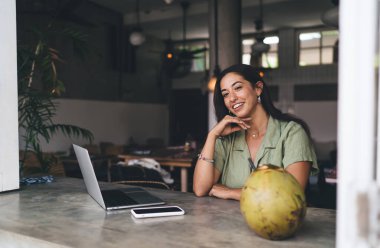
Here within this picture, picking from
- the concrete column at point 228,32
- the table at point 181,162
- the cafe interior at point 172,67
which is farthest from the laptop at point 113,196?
the concrete column at point 228,32

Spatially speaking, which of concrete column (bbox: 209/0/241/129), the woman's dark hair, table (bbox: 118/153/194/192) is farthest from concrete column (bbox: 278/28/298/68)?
the woman's dark hair

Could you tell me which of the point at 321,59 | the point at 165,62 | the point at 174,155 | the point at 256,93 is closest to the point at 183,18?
the point at 165,62

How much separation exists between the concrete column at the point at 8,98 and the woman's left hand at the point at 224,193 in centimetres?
106

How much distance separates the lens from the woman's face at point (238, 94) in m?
2.13

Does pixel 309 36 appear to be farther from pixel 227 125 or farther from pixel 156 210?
pixel 156 210

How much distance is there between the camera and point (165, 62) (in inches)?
340

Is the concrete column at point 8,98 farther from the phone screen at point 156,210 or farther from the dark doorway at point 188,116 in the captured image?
the dark doorway at point 188,116

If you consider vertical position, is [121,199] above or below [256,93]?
below

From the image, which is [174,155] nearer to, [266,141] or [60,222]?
[266,141]

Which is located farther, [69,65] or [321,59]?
[321,59]

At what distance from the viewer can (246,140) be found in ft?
7.41

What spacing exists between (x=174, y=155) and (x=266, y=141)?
12.6 feet

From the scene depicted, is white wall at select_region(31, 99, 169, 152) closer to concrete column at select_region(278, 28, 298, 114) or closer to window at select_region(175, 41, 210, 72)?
window at select_region(175, 41, 210, 72)

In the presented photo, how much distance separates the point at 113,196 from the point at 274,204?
897mm
